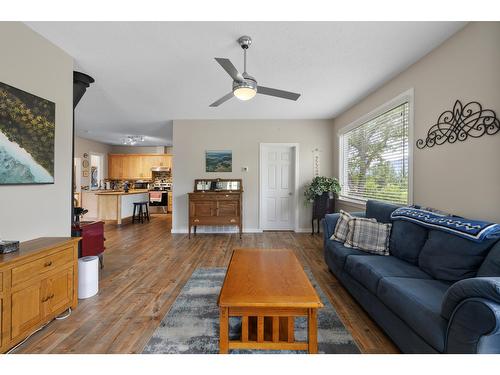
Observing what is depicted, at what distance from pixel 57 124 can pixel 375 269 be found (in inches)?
130

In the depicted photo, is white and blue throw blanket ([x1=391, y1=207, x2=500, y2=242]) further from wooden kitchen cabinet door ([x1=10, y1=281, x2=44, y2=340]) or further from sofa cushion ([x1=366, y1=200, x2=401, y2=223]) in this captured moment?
wooden kitchen cabinet door ([x1=10, y1=281, x2=44, y2=340])

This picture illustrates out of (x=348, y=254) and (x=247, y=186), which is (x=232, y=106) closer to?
(x=247, y=186)

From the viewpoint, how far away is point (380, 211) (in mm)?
2615

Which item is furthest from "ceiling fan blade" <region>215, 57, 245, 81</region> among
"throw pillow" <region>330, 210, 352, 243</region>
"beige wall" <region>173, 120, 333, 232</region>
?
"beige wall" <region>173, 120, 333, 232</region>

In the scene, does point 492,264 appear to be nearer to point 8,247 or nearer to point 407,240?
point 407,240

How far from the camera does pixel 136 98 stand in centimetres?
366

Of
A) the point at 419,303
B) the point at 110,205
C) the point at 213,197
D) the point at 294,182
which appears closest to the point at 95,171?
the point at 110,205

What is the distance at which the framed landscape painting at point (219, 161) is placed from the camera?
5.02 m

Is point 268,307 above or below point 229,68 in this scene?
below

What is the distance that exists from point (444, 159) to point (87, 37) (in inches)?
144

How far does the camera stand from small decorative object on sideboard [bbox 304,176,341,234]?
447 cm

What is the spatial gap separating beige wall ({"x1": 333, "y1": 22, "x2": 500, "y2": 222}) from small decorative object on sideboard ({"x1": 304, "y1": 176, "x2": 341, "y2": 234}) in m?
1.93

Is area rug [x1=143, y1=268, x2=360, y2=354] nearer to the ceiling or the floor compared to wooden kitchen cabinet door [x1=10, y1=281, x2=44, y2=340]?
nearer to the floor
